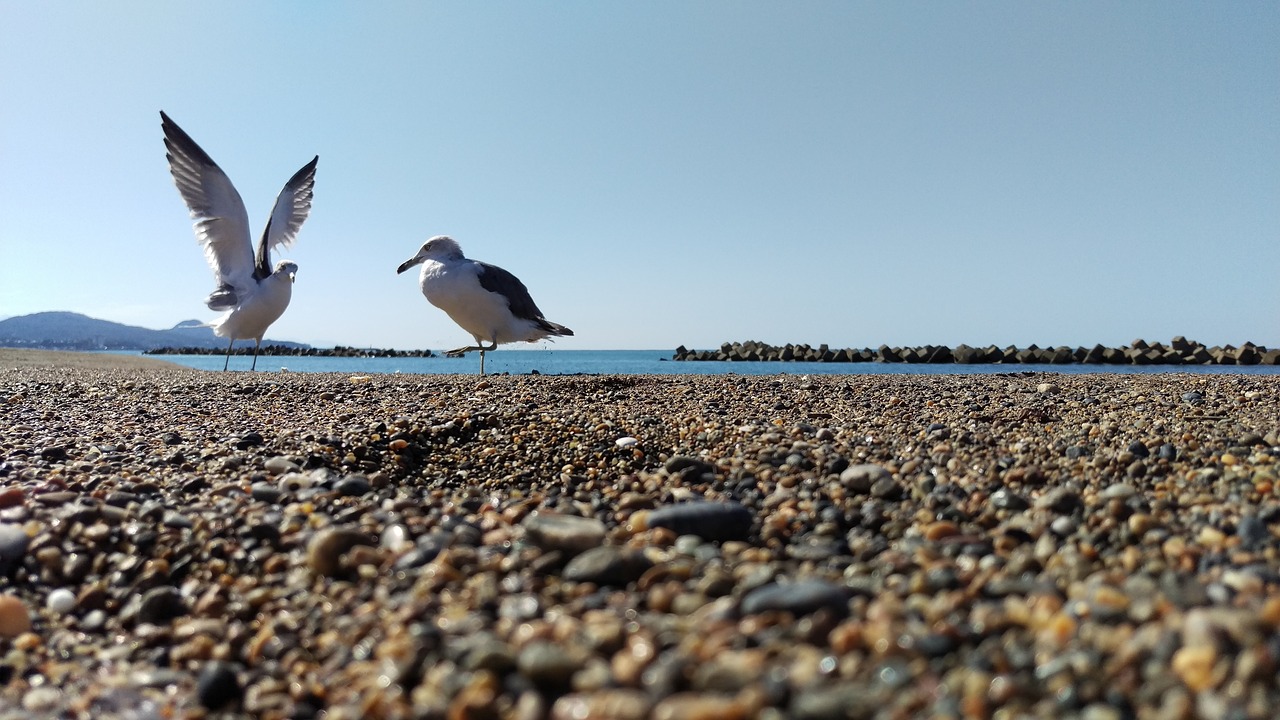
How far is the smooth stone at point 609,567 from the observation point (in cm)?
189

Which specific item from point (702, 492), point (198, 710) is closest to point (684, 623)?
point (198, 710)

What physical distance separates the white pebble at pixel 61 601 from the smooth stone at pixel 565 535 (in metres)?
1.34

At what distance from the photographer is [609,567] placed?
1898 millimetres

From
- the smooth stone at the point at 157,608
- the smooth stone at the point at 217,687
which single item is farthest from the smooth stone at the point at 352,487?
the smooth stone at the point at 217,687

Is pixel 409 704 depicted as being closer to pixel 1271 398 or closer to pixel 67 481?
pixel 67 481

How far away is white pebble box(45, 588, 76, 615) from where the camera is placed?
7.16 feet

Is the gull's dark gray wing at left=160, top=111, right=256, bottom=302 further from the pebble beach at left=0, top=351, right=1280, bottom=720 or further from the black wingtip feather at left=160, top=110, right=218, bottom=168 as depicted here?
the pebble beach at left=0, top=351, right=1280, bottom=720

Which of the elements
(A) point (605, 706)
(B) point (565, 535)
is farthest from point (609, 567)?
(A) point (605, 706)

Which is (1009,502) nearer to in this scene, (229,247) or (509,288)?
(509,288)

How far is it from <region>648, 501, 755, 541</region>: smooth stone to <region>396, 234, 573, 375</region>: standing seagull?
7640 millimetres

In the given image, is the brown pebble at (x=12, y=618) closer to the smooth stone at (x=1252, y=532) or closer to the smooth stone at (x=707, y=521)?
the smooth stone at (x=707, y=521)

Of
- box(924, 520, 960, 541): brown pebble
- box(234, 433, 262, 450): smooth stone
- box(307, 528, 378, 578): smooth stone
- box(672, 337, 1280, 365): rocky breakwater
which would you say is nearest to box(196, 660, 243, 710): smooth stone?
box(307, 528, 378, 578): smooth stone

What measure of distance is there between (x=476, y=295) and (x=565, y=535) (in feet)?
26.4

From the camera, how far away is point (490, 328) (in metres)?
10.4
